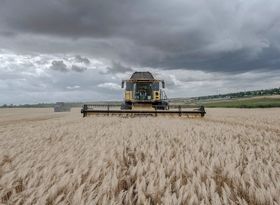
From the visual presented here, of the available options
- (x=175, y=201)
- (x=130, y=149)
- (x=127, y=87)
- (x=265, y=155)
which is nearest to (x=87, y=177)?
(x=175, y=201)

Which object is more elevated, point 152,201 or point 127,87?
point 127,87

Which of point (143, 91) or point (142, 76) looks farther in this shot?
point (142, 76)

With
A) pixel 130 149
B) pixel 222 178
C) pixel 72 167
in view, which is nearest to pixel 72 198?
pixel 72 167

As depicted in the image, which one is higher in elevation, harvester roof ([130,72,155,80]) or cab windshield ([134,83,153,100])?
harvester roof ([130,72,155,80])

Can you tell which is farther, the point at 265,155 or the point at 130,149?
the point at 130,149

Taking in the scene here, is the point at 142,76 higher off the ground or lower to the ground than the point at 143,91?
higher

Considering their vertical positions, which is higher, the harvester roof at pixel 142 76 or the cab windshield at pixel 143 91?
the harvester roof at pixel 142 76

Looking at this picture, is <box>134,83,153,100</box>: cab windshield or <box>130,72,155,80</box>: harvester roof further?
<box>130,72,155,80</box>: harvester roof

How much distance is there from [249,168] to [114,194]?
218cm

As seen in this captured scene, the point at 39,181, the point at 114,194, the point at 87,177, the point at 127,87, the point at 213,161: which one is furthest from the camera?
the point at 127,87

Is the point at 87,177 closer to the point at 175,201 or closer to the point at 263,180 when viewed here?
the point at 175,201

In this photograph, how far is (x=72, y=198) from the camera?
10.5 feet

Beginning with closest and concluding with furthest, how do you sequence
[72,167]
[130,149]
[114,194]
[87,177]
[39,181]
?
[114,194]
[39,181]
[87,177]
[72,167]
[130,149]

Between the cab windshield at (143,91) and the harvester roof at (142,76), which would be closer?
the cab windshield at (143,91)
